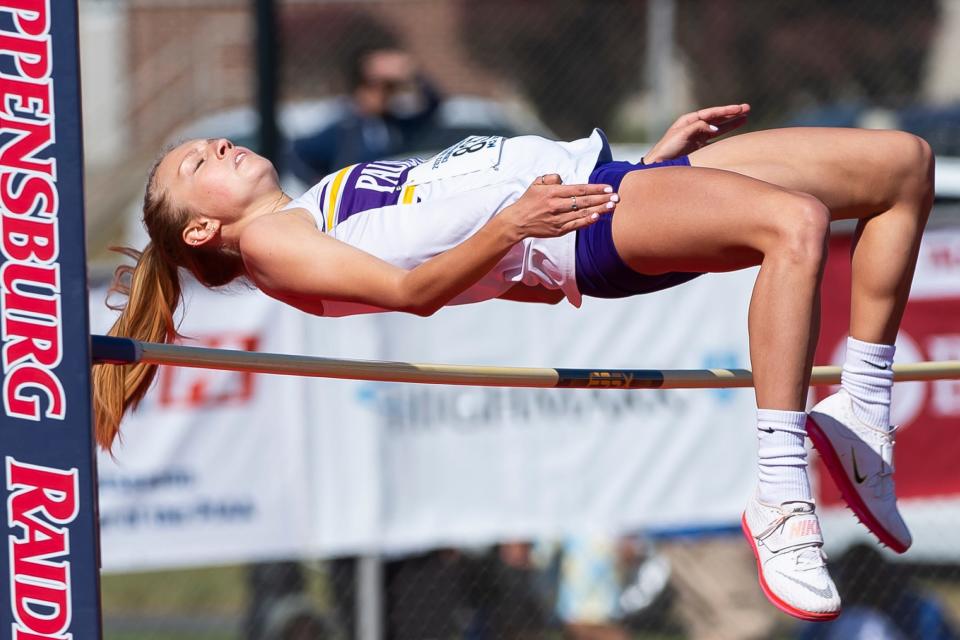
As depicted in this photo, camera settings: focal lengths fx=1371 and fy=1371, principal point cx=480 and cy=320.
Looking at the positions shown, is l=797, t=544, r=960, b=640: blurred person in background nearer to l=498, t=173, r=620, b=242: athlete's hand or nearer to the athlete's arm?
the athlete's arm

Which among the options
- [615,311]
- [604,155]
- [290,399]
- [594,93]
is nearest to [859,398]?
[604,155]

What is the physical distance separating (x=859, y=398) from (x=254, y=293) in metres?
2.52

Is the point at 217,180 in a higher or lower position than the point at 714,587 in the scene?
higher

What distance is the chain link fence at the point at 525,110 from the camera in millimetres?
5277

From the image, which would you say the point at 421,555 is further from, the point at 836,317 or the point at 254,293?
the point at 836,317

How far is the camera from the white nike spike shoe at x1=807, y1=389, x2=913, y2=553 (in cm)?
305

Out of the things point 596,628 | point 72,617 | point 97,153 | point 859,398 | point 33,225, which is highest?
point 97,153

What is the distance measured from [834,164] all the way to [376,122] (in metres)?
3.07

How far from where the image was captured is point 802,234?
2.64m

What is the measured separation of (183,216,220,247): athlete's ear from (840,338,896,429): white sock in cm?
147

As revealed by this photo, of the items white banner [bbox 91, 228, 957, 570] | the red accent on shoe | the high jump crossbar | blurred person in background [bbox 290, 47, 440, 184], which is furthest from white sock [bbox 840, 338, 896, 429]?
blurred person in background [bbox 290, 47, 440, 184]

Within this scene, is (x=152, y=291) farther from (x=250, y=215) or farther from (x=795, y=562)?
(x=795, y=562)

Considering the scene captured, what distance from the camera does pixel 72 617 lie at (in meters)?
2.37

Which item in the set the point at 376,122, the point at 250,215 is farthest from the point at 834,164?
the point at 376,122
